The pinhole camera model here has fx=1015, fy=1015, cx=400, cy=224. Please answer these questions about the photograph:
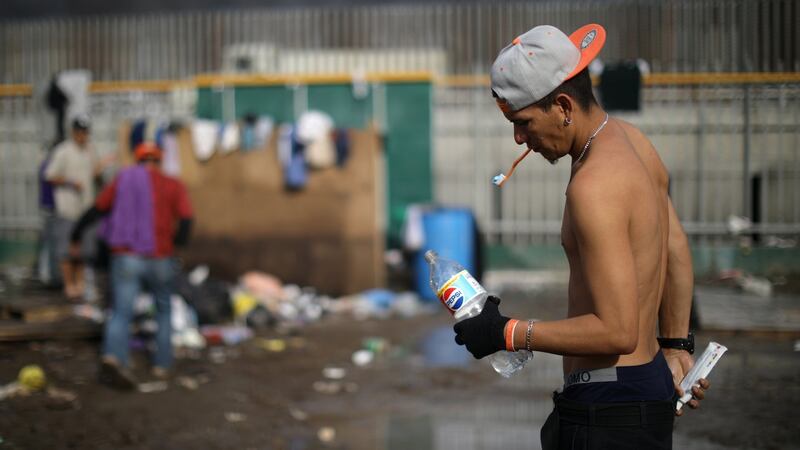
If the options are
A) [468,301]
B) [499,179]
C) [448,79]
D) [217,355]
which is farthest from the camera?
[448,79]

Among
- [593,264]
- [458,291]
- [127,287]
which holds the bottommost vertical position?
[127,287]

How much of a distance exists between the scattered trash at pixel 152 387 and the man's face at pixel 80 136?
4.57 meters

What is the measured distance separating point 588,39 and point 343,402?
16.6 feet

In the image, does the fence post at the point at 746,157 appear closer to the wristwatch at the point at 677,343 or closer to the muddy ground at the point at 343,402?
the muddy ground at the point at 343,402

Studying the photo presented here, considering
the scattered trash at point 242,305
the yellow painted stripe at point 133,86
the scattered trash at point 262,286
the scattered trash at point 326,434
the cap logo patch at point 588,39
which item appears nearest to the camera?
the cap logo patch at point 588,39

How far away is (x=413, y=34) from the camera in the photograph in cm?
1505

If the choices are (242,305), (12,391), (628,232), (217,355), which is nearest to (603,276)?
(628,232)

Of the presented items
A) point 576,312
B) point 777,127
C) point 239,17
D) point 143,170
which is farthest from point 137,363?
point 777,127

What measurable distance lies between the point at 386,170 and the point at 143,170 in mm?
6045

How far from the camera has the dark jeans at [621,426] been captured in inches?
116

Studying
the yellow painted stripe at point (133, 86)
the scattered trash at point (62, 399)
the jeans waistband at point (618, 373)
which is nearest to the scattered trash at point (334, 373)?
the scattered trash at point (62, 399)

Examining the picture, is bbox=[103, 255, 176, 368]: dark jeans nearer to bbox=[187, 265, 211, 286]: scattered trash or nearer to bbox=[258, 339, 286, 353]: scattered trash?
bbox=[258, 339, 286, 353]: scattered trash

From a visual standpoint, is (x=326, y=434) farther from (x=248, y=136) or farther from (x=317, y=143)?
(x=248, y=136)

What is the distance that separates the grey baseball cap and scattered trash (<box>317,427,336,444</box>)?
158 inches
